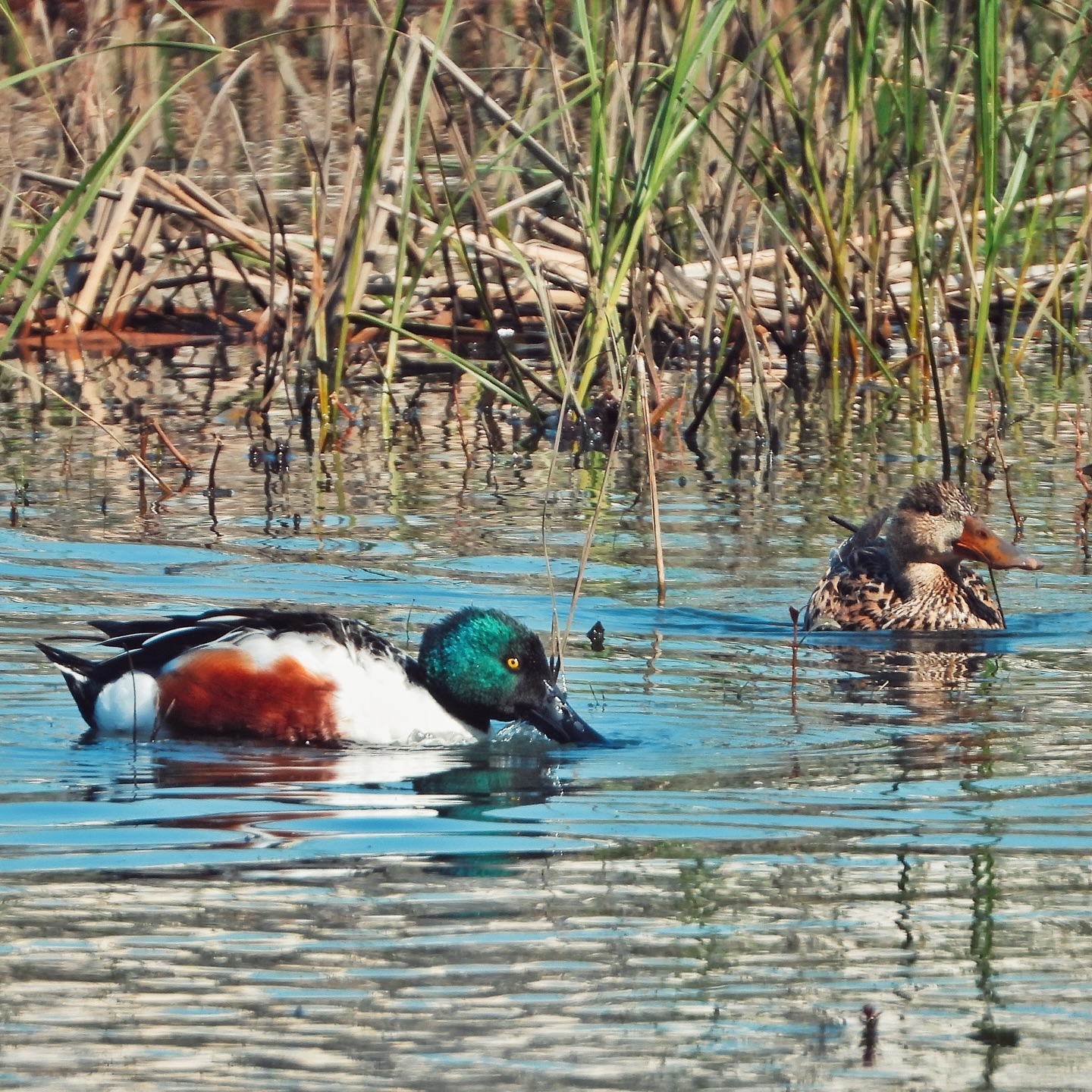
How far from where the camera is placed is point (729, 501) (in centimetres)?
874

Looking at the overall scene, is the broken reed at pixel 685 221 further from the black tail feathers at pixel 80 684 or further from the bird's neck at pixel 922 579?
the black tail feathers at pixel 80 684

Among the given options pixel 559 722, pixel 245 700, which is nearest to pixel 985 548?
pixel 559 722

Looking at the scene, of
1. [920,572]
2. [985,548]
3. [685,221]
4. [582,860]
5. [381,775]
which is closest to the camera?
[582,860]

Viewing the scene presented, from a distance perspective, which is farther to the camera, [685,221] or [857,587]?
[685,221]

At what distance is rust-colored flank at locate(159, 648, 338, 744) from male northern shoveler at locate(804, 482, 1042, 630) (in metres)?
2.35

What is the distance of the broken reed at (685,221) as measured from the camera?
24.7ft

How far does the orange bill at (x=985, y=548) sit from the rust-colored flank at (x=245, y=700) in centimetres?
281

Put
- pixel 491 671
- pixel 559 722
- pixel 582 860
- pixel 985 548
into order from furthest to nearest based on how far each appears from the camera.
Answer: pixel 985 548
pixel 491 671
pixel 559 722
pixel 582 860

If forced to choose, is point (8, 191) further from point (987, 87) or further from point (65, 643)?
point (987, 87)

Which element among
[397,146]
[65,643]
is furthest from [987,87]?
[397,146]

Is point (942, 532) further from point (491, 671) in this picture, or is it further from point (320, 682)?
point (320, 682)

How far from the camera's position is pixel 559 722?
18.3 feet

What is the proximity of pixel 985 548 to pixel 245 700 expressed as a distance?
2.98 metres

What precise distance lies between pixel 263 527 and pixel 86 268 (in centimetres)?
385
